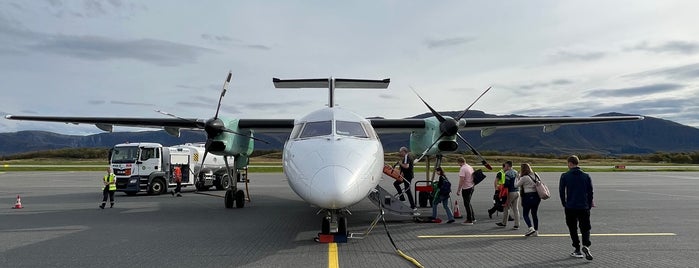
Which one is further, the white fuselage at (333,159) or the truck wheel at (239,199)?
the truck wheel at (239,199)

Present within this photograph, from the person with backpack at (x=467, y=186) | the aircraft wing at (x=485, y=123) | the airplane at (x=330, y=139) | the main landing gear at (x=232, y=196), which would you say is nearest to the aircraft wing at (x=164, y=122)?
the airplane at (x=330, y=139)

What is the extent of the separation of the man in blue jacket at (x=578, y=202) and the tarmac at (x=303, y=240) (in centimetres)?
27

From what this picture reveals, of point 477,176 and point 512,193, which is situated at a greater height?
point 477,176

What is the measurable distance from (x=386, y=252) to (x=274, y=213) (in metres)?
6.33

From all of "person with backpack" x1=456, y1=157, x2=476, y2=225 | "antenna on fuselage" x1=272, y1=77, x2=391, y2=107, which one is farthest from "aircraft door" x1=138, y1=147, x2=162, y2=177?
"person with backpack" x1=456, y1=157, x2=476, y2=225

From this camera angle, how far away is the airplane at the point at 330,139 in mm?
7711

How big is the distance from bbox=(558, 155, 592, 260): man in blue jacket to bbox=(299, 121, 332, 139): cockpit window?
4.24m

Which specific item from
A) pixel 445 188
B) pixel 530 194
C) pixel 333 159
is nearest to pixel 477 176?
pixel 445 188

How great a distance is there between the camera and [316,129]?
9.39m

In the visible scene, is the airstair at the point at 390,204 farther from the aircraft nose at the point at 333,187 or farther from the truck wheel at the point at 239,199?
the truck wheel at the point at 239,199

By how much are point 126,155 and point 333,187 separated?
653 inches

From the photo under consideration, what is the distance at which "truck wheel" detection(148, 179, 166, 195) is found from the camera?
68.0 feet

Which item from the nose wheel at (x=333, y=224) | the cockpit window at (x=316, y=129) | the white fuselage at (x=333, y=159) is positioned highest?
the cockpit window at (x=316, y=129)

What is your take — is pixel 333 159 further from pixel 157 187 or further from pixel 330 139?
pixel 157 187
